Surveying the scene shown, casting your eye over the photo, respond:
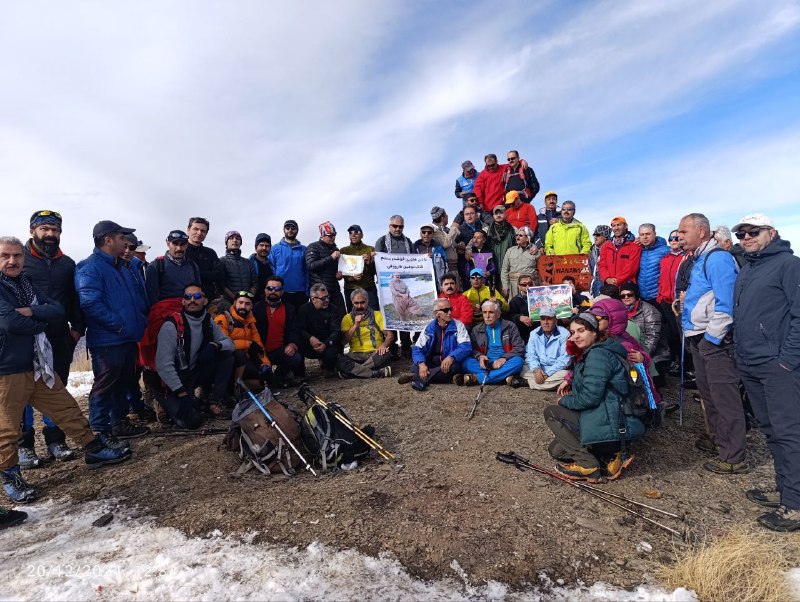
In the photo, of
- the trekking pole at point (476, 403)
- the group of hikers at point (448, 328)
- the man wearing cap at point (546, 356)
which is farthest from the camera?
the man wearing cap at point (546, 356)

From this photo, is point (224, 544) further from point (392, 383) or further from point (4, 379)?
point (392, 383)

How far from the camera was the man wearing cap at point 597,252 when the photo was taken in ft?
33.6

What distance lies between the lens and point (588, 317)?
201 inches

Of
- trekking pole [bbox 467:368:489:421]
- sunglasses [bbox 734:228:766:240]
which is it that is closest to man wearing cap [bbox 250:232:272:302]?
trekking pole [bbox 467:368:489:421]

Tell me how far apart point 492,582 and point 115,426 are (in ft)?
19.3

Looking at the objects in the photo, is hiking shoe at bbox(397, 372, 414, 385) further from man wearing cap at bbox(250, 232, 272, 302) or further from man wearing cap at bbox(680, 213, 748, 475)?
man wearing cap at bbox(680, 213, 748, 475)

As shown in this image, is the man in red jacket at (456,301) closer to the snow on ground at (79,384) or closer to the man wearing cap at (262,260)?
the man wearing cap at (262,260)

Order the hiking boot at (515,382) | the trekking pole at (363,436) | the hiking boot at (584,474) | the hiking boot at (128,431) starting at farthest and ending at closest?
the hiking boot at (515,382)
the hiking boot at (128,431)
the trekking pole at (363,436)
the hiking boot at (584,474)

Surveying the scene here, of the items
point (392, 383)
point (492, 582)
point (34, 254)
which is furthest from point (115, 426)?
point (492, 582)

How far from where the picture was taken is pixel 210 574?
3.53 meters

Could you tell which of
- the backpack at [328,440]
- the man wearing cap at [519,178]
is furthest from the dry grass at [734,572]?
the man wearing cap at [519,178]

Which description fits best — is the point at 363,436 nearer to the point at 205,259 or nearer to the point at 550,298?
the point at 205,259

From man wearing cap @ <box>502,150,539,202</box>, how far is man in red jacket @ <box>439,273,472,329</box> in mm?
4233

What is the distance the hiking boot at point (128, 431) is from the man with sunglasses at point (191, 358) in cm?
44
